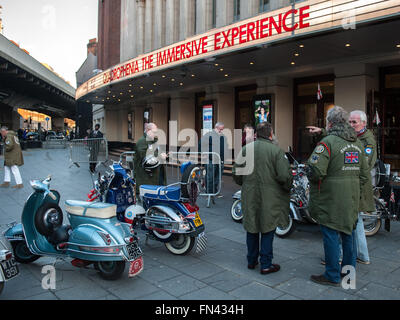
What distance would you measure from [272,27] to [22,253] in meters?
7.14

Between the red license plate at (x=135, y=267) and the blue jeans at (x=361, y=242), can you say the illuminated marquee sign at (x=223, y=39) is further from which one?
the red license plate at (x=135, y=267)

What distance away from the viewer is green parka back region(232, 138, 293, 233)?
3955mm

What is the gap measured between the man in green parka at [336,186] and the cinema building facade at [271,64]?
4.11 meters

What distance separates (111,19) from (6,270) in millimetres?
30490

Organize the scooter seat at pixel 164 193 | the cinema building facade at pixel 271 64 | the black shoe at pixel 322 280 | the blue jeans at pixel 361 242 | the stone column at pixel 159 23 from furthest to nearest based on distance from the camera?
the stone column at pixel 159 23, the cinema building facade at pixel 271 64, the scooter seat at pixel 164 193, the blue jeans at pixel 361 242, the black shoe at pixel 322 280

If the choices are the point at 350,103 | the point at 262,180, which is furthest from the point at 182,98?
the point at 262,180

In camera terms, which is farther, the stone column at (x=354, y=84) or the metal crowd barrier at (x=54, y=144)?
the metal crowd barrier at (x=54, y=144)

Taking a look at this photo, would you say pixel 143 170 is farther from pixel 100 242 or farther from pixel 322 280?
pixel 322 280

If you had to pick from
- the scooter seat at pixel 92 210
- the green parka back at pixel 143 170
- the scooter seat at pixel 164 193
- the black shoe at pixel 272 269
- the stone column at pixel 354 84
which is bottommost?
the black shoe at pixel 272 269

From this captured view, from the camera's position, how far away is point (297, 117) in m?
13.1

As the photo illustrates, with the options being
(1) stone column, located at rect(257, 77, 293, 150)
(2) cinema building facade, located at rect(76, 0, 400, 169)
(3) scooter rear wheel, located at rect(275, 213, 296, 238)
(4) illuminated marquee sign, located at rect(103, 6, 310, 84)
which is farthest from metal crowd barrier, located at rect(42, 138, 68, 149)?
(3) scooter rear wheel, located at rect(275, 213, 296, 238)

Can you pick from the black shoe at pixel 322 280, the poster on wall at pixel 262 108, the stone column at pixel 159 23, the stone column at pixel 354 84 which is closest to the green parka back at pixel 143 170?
the black shoe at pixel 322 280

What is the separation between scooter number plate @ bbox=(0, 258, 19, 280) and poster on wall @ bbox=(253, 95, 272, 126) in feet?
34.1

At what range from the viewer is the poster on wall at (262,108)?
12727 millimetres
